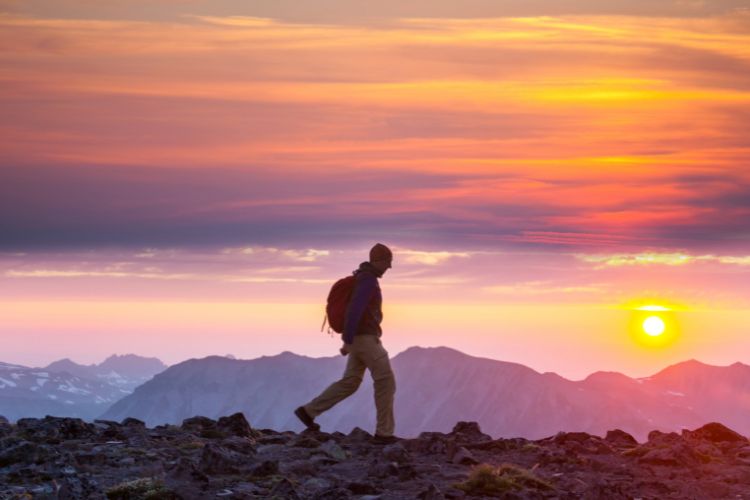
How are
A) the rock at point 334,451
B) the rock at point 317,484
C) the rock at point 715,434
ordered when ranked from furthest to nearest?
the rock at point 715,434 → the rock at point 334,451 → the rock at point 317,484

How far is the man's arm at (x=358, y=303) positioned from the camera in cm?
2333

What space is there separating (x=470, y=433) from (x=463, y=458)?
3475mm

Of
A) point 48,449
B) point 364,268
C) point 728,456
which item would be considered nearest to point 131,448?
point 48,449

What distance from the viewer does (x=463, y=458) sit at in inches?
792

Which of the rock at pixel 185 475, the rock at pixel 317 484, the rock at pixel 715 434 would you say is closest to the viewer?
the rock at pixel 185 475

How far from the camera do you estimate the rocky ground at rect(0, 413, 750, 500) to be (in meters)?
16.8

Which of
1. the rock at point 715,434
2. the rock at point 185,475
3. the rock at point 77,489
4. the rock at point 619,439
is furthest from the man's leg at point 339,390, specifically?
the rock at point 77,489

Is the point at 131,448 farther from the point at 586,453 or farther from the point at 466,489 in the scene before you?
the point at 586,453

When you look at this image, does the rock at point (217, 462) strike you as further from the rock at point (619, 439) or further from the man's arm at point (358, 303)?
the rock at point (619, 439)

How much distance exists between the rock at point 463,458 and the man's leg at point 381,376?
300cm

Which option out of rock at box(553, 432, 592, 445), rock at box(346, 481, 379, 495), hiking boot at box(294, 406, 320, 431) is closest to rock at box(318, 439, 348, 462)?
rock at box(346, 481, 379, 495)

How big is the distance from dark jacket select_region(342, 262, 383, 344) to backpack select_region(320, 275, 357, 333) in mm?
332

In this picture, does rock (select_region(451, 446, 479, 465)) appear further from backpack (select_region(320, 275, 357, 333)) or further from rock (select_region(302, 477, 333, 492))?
backpack (select_region(320, 275, 357, 333))

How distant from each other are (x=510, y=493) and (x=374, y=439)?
Answer: 5.83 metres
